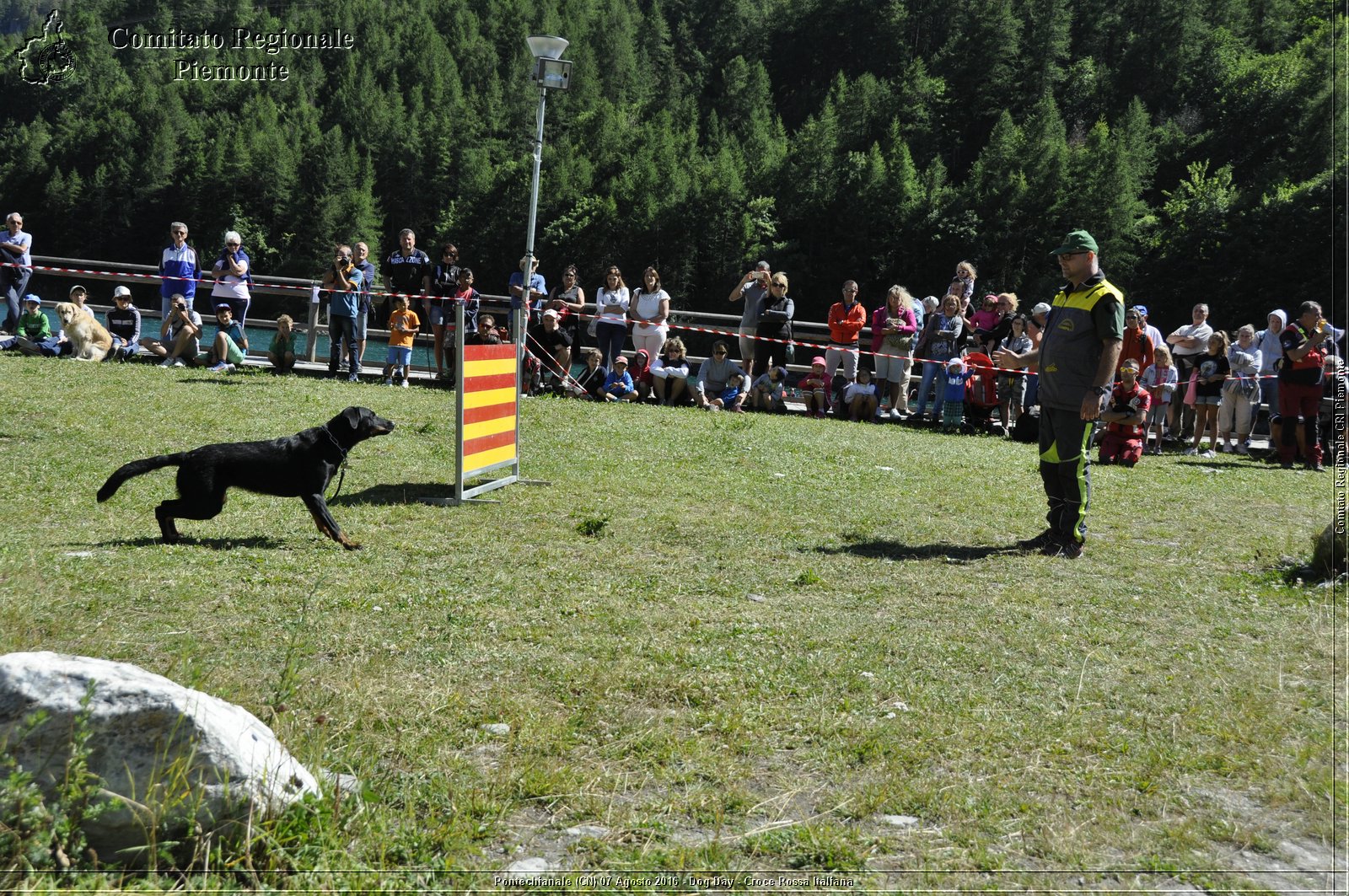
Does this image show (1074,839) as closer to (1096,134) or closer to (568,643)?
(568,643)

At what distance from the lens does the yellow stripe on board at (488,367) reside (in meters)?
9.22

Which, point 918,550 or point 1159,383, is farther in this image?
point 1159,383

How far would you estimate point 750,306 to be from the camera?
18172 mm

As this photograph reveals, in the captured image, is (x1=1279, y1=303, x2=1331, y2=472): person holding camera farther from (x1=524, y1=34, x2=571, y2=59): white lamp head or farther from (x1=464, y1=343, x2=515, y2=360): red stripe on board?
(x1=464, y1=343, x2=515, y2=360): red stripe on board

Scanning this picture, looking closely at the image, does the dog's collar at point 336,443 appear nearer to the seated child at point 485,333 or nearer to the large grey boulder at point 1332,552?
the large grey boulder at point 1332,552

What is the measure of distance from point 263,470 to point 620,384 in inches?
403

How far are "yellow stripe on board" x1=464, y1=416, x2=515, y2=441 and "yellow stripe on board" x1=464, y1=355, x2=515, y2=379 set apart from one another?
15.9 inches

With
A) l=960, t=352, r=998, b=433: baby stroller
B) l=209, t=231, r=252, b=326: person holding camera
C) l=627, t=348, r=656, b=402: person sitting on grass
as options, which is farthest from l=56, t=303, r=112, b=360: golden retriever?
l=960, t=352, r=998, b=433: baby stroller

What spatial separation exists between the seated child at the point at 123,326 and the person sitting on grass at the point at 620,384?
25.9ft

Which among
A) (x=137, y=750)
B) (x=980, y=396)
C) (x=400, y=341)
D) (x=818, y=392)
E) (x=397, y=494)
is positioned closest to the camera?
(x=137, y=750)

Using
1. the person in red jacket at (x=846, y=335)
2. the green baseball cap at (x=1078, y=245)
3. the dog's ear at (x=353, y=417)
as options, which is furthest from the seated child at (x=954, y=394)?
the dog's ear at (x=353, y=417)

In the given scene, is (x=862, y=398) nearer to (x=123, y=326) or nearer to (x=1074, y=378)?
(x=1074, y=378)

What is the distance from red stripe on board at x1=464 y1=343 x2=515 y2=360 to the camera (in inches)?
365

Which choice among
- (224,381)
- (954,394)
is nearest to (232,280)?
(224,381)
